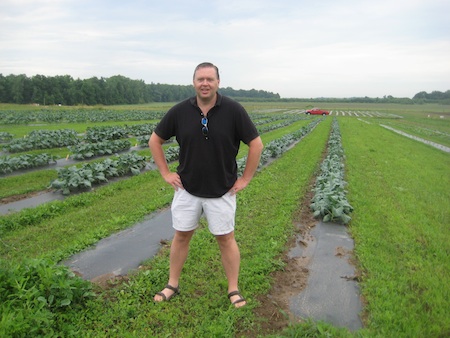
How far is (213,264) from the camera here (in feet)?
16.3

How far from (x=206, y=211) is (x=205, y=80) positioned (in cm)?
139

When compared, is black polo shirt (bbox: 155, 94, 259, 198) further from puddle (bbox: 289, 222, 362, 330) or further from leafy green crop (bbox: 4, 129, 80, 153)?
leafy green crop (bbox: 4, 129, 80, 153)

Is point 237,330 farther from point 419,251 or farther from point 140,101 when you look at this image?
point 140,101

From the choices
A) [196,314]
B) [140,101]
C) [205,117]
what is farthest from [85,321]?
[140,101]

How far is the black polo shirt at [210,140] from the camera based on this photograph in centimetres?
332

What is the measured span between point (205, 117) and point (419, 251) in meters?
4.57

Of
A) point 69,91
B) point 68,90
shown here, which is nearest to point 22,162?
point 69,91

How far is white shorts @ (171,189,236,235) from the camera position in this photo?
3.51m

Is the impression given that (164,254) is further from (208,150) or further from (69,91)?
(69,91)

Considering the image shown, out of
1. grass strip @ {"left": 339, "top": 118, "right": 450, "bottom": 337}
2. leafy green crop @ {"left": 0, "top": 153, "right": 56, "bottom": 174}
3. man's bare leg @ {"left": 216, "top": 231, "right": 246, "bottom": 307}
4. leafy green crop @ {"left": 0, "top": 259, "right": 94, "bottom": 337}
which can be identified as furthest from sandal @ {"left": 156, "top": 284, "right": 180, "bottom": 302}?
leafy green crop @ {"left": 0, "top": 153, "right": 56, "bottom": 174}

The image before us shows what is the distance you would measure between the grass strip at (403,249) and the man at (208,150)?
Result: 6.96 ft

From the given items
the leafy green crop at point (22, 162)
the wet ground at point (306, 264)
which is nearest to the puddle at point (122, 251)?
the wet ground at point (306, 264)

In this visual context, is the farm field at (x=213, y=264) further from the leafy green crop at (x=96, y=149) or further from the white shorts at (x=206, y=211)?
the leafy green crop at (x=96, y=149)

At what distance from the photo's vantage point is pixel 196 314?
3822 millimetres
